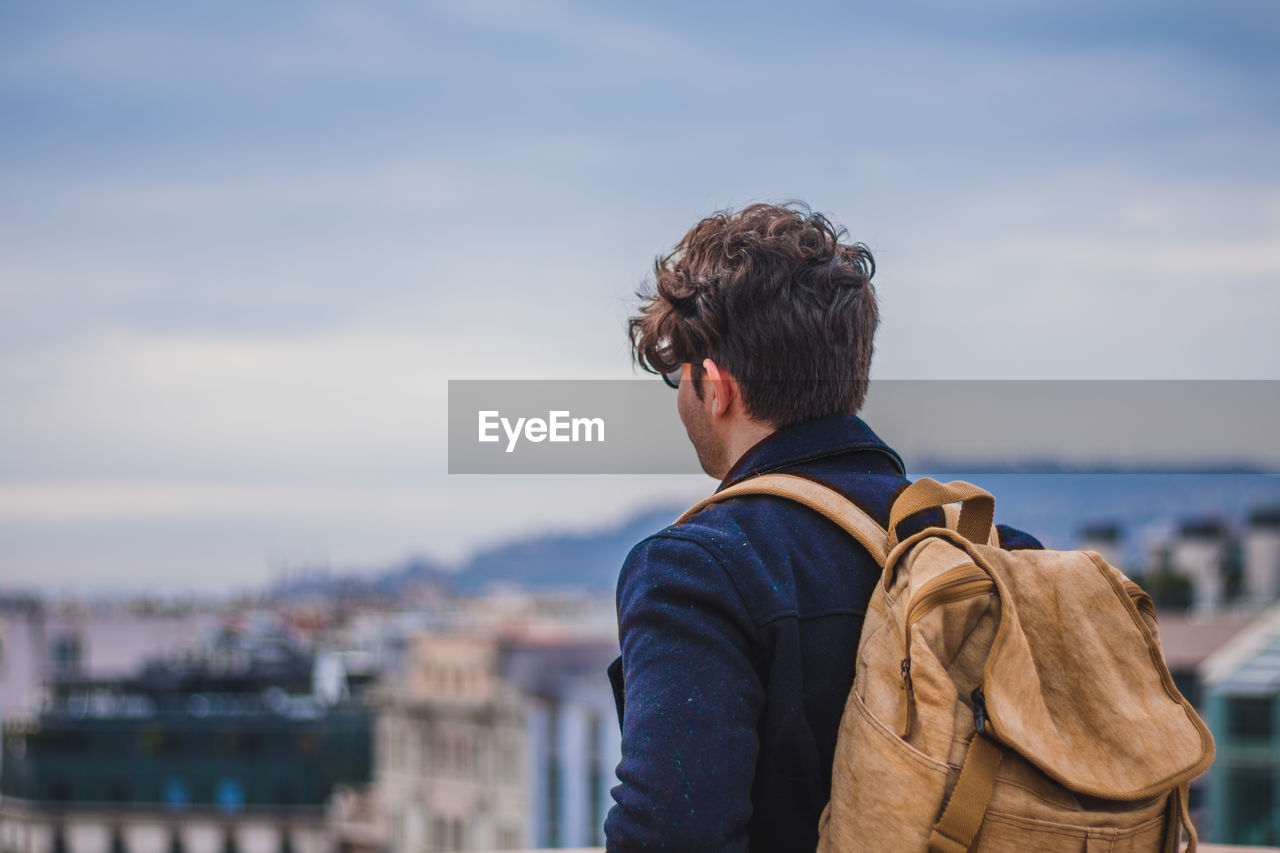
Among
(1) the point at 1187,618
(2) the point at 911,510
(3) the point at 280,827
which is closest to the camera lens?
(2) the point at 911,510

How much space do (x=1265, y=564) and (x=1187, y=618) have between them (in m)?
2.14

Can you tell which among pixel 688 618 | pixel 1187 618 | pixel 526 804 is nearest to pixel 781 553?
pixel 688 618

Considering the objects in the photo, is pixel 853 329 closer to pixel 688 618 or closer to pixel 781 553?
pixel 781 553

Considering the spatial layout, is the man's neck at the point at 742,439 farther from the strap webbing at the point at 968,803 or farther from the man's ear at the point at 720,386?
the strap webbing at the point at 968,803

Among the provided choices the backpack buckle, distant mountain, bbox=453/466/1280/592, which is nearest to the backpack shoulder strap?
the backpack buckle

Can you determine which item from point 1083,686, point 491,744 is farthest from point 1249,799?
point 491,744

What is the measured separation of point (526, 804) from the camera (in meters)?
41.0

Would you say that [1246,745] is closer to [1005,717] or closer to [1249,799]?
[1249,799]

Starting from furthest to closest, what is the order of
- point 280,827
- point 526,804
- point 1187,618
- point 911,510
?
point 280,827
point 526,804
point 1187,618
point 911,510

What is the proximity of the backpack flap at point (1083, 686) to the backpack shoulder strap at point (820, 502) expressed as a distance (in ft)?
0.34

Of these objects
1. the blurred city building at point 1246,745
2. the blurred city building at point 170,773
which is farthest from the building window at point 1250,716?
the blurred city building at point 170,773

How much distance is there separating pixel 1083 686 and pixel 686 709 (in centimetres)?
36

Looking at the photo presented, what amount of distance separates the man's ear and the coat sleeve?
0.20 meters

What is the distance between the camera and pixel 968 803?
1.12m
